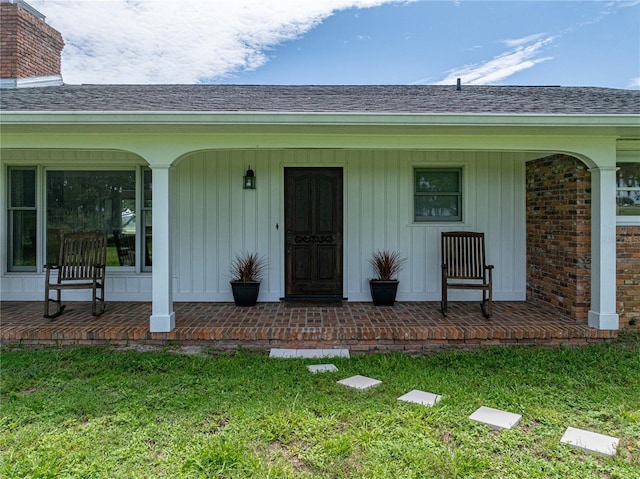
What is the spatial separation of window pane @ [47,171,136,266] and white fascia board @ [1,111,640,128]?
195 centimetres

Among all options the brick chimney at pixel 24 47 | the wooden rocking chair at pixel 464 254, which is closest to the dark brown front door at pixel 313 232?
the wooden rocking chair at pixel 464 254

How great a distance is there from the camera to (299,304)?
562 centimetres

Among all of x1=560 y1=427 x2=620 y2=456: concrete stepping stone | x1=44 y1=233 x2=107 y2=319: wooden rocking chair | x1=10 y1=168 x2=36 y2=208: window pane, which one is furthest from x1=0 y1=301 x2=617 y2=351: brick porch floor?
x1=560 y1=427 x2=620 y2=456: concrete stepping stone

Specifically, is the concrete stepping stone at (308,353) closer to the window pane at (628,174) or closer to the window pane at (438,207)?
the window pane at (438,207)

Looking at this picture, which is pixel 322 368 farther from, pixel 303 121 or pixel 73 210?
pixel 73 210

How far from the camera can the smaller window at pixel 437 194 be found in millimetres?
5930

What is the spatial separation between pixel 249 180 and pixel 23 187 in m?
3.28

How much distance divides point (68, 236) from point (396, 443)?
15.3 feet

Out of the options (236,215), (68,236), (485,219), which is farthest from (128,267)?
(485,219)

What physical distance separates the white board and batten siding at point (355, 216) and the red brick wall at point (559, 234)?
0.80 ft

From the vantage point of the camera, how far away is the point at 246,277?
5551mm

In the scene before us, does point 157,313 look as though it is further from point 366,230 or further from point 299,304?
point 366,230

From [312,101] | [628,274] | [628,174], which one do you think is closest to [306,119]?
[312,101]

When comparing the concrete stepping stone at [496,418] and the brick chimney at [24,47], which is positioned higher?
the brick chimney at [24,47]
